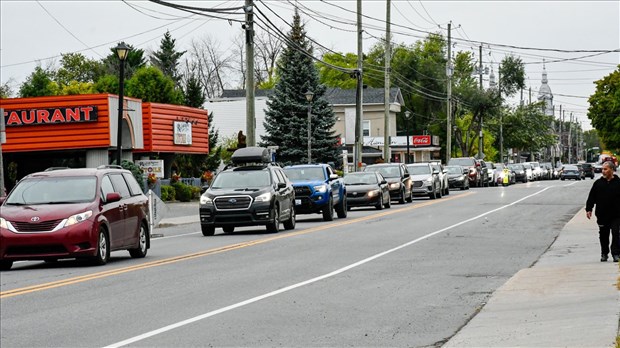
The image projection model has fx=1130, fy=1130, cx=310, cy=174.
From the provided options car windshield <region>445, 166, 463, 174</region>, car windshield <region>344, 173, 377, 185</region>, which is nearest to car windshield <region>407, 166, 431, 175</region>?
car windshield <region>344, 173, 377, 185</region>

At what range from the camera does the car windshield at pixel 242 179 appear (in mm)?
28766

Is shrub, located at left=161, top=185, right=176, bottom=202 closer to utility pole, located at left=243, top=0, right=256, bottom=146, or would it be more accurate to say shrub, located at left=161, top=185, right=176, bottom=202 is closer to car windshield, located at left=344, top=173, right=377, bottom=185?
utility pole, located at left=243, top=0, right=256, bottom=146

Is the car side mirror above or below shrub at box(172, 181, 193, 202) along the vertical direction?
above

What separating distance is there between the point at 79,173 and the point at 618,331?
40.3 ft

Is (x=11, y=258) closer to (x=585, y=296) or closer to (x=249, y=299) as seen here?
(x=249, y=299)

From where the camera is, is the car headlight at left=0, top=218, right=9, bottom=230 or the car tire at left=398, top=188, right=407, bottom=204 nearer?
the car headlight at left=0, top=218, right=9, bottom=230

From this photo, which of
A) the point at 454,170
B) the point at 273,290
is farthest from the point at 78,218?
the point at 454,170

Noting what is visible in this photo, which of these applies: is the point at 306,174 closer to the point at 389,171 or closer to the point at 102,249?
the point at 389,171

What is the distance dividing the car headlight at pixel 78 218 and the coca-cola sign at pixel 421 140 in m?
86.8

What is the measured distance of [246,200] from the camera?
27.9 m

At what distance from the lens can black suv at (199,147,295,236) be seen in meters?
27.8

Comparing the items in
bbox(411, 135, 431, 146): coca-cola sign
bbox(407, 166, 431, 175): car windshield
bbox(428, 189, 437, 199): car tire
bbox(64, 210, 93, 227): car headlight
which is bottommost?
bbox(428, 189, 437, 199): car tire

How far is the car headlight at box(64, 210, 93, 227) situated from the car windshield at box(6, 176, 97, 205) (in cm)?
44

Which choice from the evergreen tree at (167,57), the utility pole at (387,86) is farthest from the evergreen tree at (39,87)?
the utility pole at (387,86)
